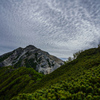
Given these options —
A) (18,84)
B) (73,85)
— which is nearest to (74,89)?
(73,85)

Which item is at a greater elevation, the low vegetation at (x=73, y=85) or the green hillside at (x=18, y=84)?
the low vegetation at (x=73, y=85)

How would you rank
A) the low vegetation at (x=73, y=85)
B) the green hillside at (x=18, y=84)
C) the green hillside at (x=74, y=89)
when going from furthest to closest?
the green hillside at (x=18, y=84)
the low vegetation at (x=73, y=85)
the green hillside at (x=74, y=89)

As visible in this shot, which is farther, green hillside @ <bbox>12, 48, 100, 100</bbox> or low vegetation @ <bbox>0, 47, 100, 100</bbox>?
low vegetation @ <bbox>0, 47, 100, 100</bbox>

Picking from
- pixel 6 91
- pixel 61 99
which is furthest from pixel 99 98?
pixel 6 91

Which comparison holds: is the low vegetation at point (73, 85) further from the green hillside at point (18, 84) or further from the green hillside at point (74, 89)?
the green hillside at point (18, 84)

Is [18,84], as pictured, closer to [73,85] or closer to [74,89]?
[73,85]

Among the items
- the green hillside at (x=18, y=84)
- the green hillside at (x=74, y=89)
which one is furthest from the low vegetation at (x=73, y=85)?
the green hillside at (x=18, y=84)

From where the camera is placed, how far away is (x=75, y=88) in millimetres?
10484

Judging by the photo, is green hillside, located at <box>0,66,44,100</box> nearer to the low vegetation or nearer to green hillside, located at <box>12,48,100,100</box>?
the low vegetation

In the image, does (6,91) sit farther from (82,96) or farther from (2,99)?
(82,96)

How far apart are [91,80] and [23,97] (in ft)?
38.5

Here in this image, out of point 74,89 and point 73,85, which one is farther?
point 73,85

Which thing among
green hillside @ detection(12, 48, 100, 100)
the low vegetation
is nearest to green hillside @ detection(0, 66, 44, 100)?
the low vegetation

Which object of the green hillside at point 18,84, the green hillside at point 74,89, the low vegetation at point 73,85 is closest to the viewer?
the green hillside at point 74,89
